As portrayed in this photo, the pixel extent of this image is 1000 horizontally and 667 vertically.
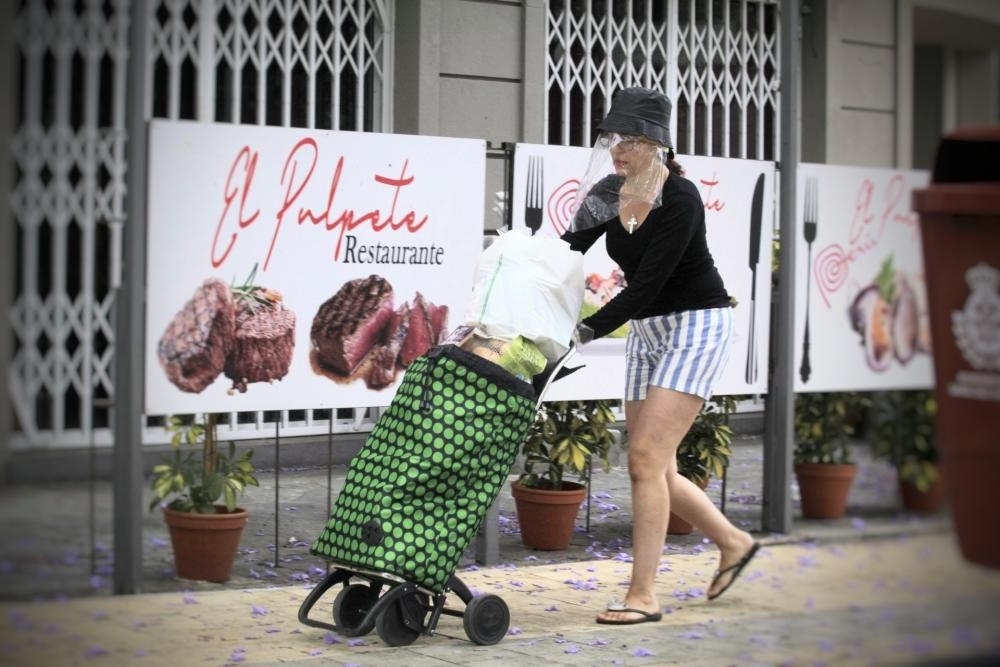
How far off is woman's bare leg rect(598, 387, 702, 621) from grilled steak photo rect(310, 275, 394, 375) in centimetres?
109

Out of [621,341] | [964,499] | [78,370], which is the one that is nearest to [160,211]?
[78,370]

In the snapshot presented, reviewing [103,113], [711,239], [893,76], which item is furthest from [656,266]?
[103,113]

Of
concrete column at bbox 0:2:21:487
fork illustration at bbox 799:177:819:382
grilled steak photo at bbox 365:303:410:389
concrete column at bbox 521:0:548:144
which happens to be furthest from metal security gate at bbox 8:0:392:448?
fork illustration at bbox 799:177:819:382

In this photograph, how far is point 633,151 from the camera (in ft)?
16.5

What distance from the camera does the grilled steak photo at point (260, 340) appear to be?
532 cm

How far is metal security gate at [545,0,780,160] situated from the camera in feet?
20.4

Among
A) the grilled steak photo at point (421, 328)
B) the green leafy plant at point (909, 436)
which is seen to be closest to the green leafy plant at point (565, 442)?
the grilled steak photo at point (421, 328)

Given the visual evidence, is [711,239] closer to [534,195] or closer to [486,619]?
[534,195]

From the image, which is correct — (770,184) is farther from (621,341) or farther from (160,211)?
(160,211)

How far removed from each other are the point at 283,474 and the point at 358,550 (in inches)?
46.4

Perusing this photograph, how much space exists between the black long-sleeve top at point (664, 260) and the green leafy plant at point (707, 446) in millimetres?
1286

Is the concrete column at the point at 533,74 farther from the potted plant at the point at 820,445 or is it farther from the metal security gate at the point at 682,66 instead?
the potted plant at the point at 820,445

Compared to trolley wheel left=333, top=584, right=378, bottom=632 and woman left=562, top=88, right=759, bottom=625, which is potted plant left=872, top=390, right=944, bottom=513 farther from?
trolley wheel left=333, top=584, right=378, bottom=632

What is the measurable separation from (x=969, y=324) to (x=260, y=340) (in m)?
3.11
